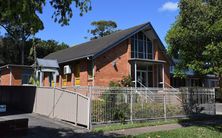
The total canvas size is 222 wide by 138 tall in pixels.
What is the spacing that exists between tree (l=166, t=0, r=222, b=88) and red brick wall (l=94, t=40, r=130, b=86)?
1037cm

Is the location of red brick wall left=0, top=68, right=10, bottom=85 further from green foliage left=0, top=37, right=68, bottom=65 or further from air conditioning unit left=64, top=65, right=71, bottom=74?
green foliage left=0, top=37, right=68, bottom=65

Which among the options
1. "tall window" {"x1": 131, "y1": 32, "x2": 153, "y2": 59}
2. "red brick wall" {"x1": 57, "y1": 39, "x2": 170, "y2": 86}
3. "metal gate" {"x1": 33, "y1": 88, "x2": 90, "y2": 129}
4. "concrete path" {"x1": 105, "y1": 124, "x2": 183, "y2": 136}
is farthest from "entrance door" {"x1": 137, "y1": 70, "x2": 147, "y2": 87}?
"concrete path" {"x1": 105, "y1": 124, "x2": 183, "y2": 136}

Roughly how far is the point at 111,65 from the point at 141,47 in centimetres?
387

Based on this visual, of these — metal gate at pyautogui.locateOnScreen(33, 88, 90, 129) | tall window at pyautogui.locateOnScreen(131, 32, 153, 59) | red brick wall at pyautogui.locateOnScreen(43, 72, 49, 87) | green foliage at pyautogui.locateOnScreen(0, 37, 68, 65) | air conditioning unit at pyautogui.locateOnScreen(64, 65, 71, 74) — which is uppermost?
green foliage at pyautogui.locateOnScreen(0, 37, 68, 65)

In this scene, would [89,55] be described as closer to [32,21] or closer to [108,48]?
[108,48]

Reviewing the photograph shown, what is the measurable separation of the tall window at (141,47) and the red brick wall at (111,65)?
0.94 meters

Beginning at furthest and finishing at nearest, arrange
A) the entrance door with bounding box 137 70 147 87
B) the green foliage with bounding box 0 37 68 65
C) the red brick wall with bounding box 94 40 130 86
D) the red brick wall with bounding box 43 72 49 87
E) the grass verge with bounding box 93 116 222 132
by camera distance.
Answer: the green foliage with bounding box 0 37 68 65 → the red brick wall with bounding box 43 72 49 87 → the entrance door with bounding box 137 70 147 87 → the red brick wall with bounding box 94 40 130 86 → the grass verge with bounding box 93 116 222 132

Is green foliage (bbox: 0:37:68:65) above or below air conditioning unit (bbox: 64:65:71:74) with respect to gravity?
above

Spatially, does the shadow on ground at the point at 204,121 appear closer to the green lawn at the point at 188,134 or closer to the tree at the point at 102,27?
the green lawn at the point at 188,134

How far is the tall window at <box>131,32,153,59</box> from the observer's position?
86.8 ft

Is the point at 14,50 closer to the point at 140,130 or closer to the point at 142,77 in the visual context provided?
the point at 142,77

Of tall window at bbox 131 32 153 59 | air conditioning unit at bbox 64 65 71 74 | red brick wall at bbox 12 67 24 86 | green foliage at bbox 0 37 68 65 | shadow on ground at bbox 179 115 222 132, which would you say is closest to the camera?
shadow on ground at bbox 179 115 222 132

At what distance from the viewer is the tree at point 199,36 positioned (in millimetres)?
12281

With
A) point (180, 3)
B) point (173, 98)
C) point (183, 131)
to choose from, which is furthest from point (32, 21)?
point (173, 98)
